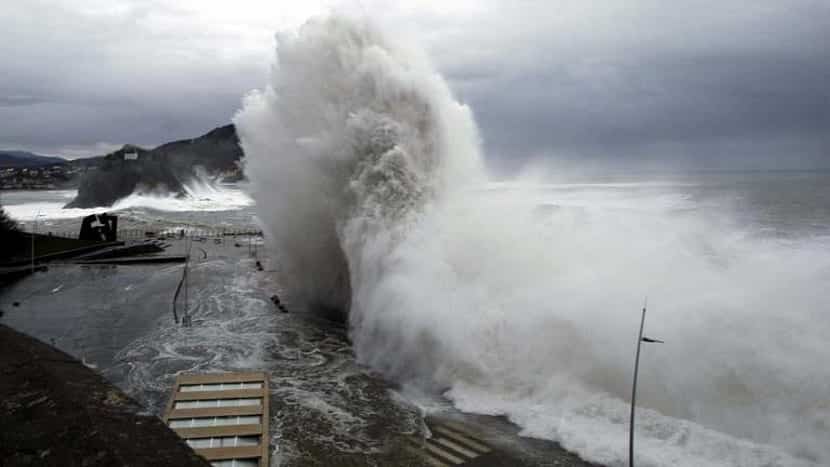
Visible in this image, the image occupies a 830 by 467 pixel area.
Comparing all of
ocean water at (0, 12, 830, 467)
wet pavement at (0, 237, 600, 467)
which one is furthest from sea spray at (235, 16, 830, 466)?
wet pavement at (0, 237, 600, 467)

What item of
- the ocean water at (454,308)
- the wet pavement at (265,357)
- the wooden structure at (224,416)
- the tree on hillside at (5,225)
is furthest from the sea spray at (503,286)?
the tree on hillside at (5,225)

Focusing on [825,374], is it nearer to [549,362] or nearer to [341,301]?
[549,362]

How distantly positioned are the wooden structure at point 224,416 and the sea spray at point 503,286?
204 inches

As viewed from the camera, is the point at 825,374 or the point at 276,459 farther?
the point at 825,374

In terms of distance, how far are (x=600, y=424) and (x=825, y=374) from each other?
5421mm

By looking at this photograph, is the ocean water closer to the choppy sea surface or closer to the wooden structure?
the choppy sea surface

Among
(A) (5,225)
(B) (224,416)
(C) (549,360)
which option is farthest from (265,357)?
(A) (5,225)

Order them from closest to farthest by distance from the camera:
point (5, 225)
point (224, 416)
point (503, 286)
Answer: point (224, 416), point (503, 286), point (5, 225)

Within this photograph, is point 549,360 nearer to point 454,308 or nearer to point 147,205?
point 454,308

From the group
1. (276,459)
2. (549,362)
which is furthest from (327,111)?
(276,459)

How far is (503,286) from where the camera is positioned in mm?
18078

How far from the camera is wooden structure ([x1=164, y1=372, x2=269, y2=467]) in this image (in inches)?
368

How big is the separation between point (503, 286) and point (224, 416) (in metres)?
9.73

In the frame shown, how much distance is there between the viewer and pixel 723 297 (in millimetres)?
17016
